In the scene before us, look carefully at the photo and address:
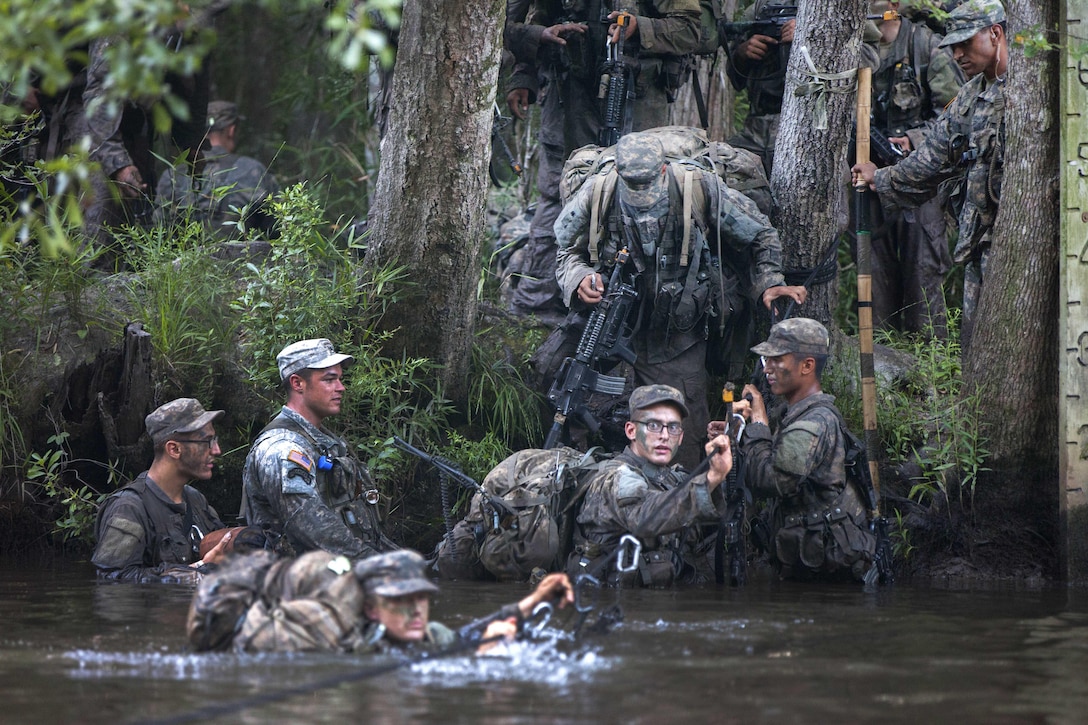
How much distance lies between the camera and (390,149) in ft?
31.0

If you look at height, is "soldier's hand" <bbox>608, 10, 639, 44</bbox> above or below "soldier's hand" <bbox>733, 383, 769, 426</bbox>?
above

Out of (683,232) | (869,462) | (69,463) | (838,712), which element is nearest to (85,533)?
(69,463)

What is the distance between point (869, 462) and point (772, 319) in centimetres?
108

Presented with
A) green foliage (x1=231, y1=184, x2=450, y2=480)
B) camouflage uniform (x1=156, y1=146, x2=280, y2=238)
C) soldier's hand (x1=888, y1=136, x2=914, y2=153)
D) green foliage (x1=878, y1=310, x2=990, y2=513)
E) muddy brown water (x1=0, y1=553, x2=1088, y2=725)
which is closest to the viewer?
muddy brown water (x1=0, y1=553, x2=1088, y2=725)

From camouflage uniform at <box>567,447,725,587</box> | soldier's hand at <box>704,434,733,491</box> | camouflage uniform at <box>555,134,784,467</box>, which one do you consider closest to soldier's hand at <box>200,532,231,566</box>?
camouflage uniform at <box>567,447,725,587</box>

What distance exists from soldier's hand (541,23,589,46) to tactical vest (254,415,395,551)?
385 centimetres

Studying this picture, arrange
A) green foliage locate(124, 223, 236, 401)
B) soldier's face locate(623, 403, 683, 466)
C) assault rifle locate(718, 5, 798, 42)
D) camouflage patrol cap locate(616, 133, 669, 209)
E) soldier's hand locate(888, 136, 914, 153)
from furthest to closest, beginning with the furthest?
1. assault rifle locate(718, 5, 798, 42)
2. soldier's hand locate(888, 136, 914, 153)
3. green foliage locate(124, 223, 236, 401)
4. camouflage patrol cap locate(616, 133, 669, 209)
5. soldier's face locate(623, 403, 683, 466)

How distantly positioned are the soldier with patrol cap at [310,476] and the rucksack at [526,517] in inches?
20.7

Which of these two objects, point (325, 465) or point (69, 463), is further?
point (69, 463)

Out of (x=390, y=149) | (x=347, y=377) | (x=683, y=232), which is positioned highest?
(x=390, y=149)

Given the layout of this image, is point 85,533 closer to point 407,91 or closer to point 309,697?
point 407,91

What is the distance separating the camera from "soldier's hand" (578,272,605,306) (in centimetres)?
895

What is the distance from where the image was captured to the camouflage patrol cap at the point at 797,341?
8414mm

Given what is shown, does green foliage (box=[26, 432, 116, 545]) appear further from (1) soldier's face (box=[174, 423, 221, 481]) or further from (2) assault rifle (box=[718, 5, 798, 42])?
(2) assault rifle (box=[718, 5, 798, 42])
